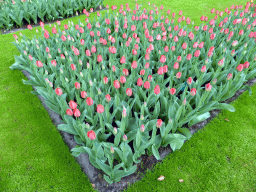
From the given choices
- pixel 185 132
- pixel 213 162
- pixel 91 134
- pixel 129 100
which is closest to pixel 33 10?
pixel 129 100

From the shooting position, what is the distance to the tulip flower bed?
593 centimetres

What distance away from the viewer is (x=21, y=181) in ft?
7.32

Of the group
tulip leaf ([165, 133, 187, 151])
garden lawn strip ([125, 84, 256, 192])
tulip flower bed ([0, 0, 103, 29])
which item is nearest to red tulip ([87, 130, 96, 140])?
garden lawn strip ([125, 84, 256, 192])

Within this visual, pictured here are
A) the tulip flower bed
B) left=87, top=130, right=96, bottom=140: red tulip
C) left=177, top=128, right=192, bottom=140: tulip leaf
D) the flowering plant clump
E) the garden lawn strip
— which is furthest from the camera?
the tulip flower bed

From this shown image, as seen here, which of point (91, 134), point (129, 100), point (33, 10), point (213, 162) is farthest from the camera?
point (33, 10)

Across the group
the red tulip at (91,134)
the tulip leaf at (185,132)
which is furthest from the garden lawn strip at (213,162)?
the red tulip at (91,134)

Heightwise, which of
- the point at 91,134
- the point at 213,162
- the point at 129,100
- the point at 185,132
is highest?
the point at 91,134

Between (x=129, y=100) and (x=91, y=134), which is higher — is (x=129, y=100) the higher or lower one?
the lower one

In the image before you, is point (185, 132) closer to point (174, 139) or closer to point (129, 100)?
point (174, 139)

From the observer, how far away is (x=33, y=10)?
6.10m

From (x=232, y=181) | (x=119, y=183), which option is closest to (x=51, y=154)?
(x=119, y=183)

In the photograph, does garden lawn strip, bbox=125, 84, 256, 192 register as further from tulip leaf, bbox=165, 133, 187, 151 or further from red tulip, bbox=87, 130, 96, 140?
red tulip, bbox=87, 130, 96, 140

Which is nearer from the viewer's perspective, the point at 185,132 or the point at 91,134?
the point at 91,134

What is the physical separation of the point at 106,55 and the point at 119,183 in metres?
2.59
